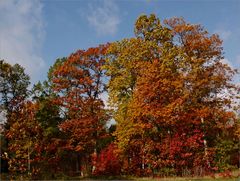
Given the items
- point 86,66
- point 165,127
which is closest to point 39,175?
point 86,66

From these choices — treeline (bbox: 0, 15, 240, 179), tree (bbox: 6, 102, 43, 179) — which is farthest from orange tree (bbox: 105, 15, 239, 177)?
tree (bbox: 6, 102, 43, 179)

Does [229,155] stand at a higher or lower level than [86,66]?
lower

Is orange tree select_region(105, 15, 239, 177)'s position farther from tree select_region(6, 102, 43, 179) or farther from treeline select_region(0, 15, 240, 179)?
tree select_region(6, 102, 43, 179)

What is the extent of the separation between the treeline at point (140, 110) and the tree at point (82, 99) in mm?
109

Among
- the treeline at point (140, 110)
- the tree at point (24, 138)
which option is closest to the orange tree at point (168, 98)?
the treeline at point (140, 110)

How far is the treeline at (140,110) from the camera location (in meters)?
31.2

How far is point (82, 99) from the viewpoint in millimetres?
41344

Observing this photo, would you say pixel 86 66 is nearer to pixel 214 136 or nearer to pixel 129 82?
pixel 129 82

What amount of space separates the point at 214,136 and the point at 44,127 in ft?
63.3

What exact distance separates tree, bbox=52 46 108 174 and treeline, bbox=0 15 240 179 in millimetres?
109

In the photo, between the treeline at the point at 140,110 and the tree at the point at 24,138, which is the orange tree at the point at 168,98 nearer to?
the treeline at the point at 140,110

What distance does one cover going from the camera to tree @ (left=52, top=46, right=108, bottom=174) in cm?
4066

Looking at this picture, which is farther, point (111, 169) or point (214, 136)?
point (111, 169)

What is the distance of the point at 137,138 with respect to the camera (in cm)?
3412
